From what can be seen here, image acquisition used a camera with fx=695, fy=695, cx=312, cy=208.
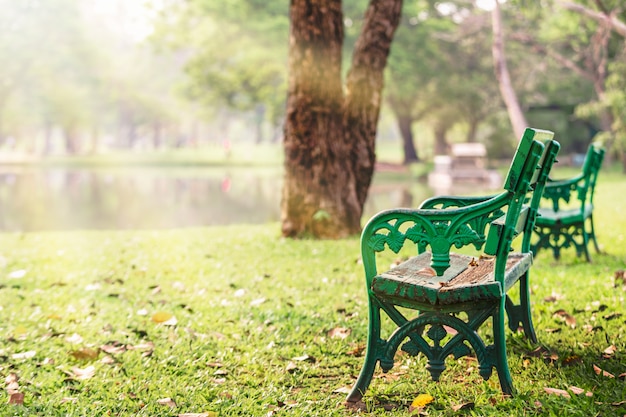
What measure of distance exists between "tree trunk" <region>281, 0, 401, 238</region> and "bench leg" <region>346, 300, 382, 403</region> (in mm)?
6041

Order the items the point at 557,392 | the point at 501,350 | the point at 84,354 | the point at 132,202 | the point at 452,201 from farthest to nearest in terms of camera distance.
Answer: the point at 132,202 → the point at 84,354 → the point at 452,201 → the point at 557,392 → the point at 501,350

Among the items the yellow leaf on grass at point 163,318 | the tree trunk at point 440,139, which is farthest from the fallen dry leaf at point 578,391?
the tree trunk at point 440,139

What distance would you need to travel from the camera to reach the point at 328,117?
9.48m

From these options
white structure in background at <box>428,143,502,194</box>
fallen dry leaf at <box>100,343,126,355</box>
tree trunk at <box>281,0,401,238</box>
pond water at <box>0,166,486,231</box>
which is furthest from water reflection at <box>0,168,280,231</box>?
fallen dry leaf at <box>100,343,126,355</box>

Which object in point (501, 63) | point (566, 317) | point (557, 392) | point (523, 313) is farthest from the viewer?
point (501, 63)

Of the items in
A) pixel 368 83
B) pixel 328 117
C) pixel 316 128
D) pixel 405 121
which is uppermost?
pixel 405 121

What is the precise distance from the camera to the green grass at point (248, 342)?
11.8 ft

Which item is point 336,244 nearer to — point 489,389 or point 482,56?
point 489,389

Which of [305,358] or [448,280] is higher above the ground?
[448,280]

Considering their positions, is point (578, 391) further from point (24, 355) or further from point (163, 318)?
point (24, 355)

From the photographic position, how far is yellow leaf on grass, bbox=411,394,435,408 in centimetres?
348

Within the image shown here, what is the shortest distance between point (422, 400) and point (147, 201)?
18.7 m

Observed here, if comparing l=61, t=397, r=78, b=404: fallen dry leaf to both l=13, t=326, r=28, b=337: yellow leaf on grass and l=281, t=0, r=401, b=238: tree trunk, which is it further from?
l=281, t=0, r=401, b=238: tree trunk

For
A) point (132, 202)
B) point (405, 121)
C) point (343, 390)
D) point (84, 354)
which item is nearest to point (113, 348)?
point (84, 354)
